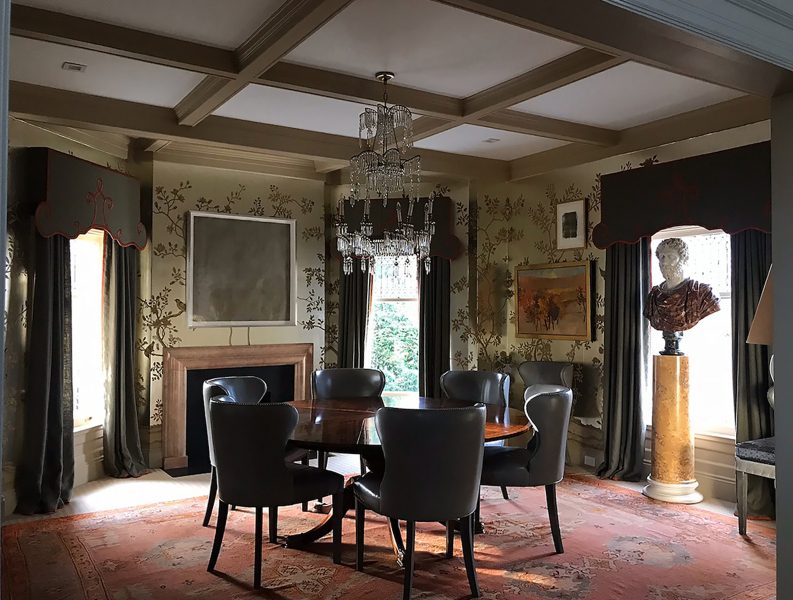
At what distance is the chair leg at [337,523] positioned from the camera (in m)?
3.58

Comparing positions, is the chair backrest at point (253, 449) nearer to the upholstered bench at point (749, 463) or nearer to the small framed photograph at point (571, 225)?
the upholstered bench at point (749, 463)

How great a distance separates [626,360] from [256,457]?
10.2 feet

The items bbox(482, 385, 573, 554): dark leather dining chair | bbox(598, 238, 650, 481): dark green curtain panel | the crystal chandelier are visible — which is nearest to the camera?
bbox(482, 385, 573, 554): dark leather dining chair

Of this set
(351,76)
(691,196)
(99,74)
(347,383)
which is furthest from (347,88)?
(691,196)

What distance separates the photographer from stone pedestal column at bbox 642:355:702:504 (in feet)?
15.4

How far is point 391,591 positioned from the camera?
3246mm

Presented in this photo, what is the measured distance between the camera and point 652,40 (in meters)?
1.67

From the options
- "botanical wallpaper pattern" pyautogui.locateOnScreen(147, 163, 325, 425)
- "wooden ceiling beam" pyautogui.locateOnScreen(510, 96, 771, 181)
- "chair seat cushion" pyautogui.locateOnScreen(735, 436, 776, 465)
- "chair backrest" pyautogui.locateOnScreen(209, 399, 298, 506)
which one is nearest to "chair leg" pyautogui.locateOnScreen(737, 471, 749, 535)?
"chair seat cushion" pyautogui.locateOnScreen(735, 436, 776, 465)

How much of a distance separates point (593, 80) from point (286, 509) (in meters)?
3.32

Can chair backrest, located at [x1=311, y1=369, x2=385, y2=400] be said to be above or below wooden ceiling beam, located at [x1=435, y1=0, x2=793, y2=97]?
below

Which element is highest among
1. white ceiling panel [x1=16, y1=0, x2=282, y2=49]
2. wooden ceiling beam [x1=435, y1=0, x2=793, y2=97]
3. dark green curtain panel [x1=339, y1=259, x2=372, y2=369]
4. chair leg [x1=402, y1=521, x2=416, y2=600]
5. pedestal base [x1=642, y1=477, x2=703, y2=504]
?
white ceiling panel [x1=16, y1=0, x2=282, y2=49]

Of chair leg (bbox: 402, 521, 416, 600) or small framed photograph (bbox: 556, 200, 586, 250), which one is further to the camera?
small framed photograph (bbox: 556, 200, 586, 250)

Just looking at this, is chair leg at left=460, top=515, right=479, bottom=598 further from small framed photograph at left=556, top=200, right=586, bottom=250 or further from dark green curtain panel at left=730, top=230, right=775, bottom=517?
small framed photograph at left=556, top=200, right=586, bottom=250

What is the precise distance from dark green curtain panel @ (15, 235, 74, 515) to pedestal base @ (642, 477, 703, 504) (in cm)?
407
